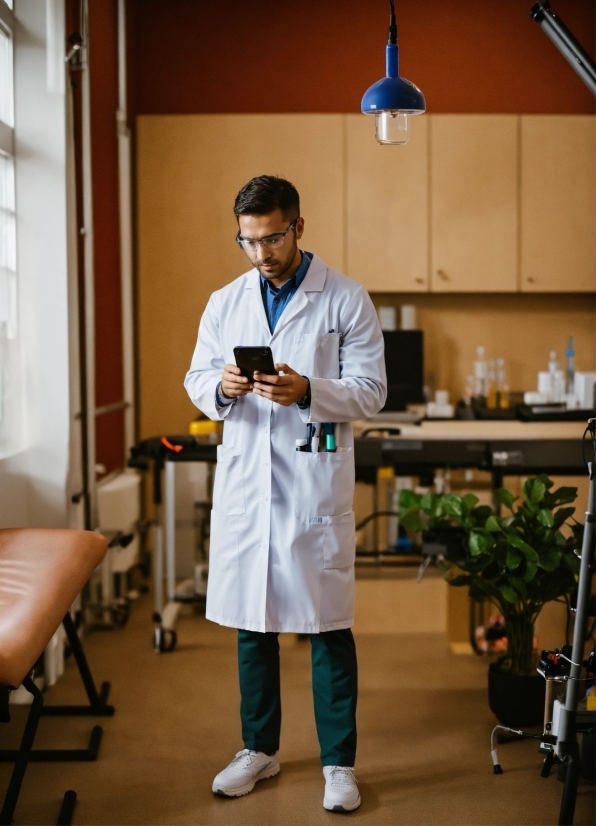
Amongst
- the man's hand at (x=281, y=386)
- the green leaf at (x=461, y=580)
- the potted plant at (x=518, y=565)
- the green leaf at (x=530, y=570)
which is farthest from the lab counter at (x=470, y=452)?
the man's hand at (x=281, y=386)

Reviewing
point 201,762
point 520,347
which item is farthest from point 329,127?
point 201,762

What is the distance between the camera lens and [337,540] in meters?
2.24

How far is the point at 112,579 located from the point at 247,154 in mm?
2170

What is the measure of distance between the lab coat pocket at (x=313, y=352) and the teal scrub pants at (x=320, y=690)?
2.20 ft

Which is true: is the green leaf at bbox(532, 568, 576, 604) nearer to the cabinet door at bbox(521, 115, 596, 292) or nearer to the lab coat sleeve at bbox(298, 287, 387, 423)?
the lab coat sleeve at bbox(298, 287, 387, 423)

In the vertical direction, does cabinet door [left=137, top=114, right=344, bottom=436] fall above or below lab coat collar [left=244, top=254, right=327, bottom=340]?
above

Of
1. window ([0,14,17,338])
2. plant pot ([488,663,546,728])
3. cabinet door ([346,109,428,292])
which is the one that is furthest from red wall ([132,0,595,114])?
plant pot ([488,663,546,728])

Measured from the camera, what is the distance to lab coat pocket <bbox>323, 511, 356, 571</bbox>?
7.31 ft

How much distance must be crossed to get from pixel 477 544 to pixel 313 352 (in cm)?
82

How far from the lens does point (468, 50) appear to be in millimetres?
4730

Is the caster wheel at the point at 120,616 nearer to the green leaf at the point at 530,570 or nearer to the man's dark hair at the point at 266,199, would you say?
the green leaf at the point at 530,570

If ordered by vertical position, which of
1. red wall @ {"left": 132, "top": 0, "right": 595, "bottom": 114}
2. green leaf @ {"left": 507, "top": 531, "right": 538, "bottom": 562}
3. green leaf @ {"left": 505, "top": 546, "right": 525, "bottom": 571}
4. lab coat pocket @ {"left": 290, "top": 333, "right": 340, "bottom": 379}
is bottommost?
green leaf @ {"left": 505, "top": 546, "right": 525, "bottom": 571}

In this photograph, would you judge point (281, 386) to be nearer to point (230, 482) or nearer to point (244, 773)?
point (230, 482)

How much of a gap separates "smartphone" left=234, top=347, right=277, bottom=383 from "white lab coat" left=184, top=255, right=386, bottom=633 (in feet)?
0.62
